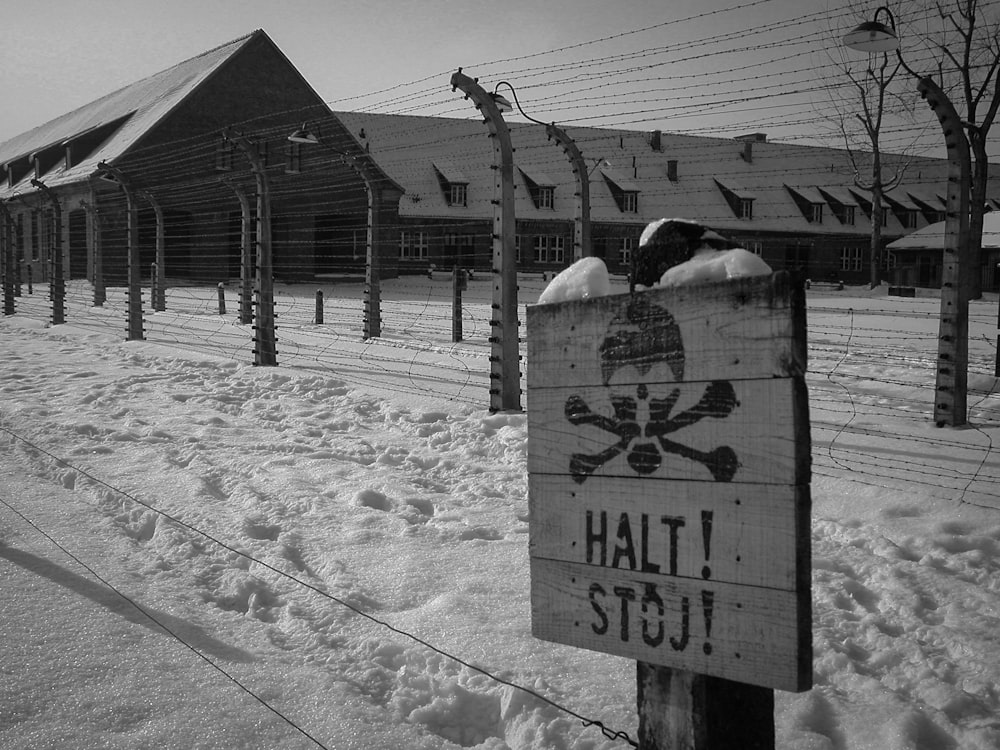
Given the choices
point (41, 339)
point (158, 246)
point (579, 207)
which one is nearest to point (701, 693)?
point (579, 207)

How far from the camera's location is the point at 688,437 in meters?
1.69

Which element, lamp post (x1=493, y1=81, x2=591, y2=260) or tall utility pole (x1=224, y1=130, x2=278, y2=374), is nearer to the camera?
lamp post (x1=493, y1=81, x2=591, y2=260)

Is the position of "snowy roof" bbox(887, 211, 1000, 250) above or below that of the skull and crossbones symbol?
above

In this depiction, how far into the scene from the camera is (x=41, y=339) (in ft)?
43.9

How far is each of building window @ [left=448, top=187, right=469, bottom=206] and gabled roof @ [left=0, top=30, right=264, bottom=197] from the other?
949 cm

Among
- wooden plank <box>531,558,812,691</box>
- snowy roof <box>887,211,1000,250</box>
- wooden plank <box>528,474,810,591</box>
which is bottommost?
wooden plank <box>531,558,812,691</box>

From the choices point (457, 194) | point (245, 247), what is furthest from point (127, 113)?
point (245, 247)

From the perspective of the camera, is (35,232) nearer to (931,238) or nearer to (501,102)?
(501,102)

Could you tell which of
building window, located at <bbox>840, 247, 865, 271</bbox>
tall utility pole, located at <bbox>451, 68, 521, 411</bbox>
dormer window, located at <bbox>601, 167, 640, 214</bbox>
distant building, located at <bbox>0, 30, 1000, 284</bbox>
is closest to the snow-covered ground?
tall utility pole, located at <bbox>451, 68, 521, 411</bbox>

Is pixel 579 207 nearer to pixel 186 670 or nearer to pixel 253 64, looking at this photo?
pixel 186 670

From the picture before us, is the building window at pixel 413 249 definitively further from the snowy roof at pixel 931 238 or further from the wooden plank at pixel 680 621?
the wooden plank at pixel 680 621

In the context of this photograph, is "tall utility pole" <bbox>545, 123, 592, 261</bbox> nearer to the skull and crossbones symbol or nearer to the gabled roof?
the skull and crossbones symbol

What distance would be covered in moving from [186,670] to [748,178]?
40.5m

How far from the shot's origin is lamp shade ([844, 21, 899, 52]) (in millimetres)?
5918
